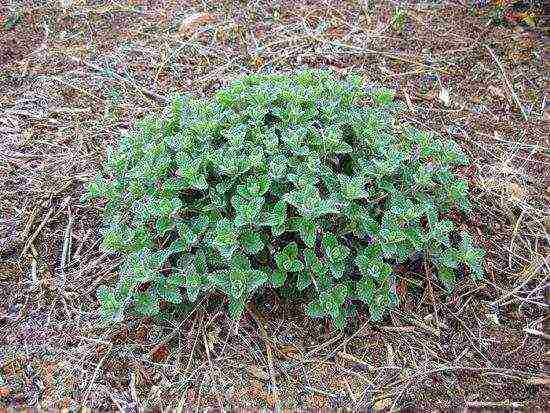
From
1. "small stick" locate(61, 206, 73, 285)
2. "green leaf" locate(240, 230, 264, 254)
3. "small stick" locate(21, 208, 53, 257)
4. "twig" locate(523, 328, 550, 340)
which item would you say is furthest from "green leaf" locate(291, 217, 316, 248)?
"small stick" locate(21, 208, 53, 257)

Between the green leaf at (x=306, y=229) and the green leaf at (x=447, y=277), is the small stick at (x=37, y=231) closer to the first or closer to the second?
the green leaf at (x=306, y=229)

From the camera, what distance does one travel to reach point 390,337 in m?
2.12

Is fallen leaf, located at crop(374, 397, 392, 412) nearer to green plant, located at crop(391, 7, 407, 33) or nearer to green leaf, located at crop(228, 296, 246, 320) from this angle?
green leaf, located at crop(228, 296, 246, 320)

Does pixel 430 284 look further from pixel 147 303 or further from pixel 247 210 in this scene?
pixel 147 303

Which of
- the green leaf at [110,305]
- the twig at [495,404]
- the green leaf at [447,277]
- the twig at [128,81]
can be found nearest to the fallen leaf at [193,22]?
the twig at [128,81]

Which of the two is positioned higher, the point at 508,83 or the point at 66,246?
the point at 66,246

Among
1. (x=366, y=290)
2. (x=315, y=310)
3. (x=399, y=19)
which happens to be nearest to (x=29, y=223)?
(x=315, y=310)

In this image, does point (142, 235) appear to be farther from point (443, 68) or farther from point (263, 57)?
point (443, 68)

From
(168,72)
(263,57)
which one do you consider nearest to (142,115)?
(168,72)

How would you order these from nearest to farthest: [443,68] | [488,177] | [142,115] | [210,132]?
[210,132] → [488,177] → [142,115] → [443,68]

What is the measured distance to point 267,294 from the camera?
218 centimetres

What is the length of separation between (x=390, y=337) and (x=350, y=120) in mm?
745

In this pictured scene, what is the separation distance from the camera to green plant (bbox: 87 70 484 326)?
6.30ft

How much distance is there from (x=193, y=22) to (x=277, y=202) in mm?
1895
